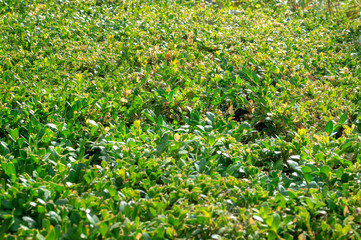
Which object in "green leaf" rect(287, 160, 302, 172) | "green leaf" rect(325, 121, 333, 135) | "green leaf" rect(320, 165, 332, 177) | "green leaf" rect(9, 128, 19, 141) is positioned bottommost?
"green leaf" rect(9, 128, 19, 141)

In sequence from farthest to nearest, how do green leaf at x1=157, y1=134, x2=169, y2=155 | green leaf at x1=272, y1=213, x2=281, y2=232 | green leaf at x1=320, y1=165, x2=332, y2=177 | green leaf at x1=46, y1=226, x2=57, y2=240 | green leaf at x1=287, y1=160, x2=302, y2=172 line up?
green leaf at x1=157, y1=134, x2=169, y2=155 → green leaf at x1=287, y1=160, x2=302, y2=172 → green leaf at x1=320, y1=165, x2=332, y2=177 → green leaf at x1=272, y1=213, x2=281, y2=232 → green leaf at x1=46, y1=226, x2=57, y2=240

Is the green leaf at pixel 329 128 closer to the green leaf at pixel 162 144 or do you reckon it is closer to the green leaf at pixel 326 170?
the green leaf at pixel 326 170

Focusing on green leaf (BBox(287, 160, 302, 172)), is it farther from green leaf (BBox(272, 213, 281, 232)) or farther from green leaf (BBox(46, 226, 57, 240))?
green leaf (BBox(46, 226, 57, 240))

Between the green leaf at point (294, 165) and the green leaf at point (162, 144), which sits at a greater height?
the green leaf at point (294, 165)

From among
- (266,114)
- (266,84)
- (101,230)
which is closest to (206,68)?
(266,84)

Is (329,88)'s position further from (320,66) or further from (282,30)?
(282,30)

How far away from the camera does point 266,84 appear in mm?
4016

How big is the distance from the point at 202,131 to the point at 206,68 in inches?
51.9

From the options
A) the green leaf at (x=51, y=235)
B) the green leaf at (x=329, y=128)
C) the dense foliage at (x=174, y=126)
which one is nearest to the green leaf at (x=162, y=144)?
the dense foliage at (x=174, y=126)

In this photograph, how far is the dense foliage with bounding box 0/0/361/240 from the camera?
2.25 metres

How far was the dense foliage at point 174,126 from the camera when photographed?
88.7 inches

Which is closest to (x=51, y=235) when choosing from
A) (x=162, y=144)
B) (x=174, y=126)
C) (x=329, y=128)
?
(x=162, y=144)

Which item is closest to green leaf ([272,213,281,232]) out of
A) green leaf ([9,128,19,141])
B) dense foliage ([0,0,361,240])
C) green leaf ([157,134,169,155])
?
dense foliage ([0,0,361,240])

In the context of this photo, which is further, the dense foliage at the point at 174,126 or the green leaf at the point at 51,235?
the dense foliage at the point at 174,126
